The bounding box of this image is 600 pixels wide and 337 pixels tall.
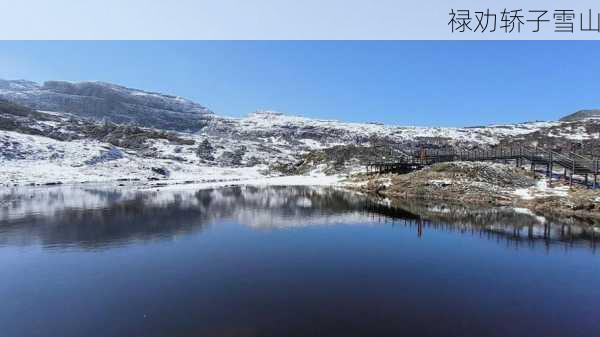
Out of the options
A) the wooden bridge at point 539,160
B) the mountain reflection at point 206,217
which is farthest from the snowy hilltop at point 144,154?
the mountain reflection at point 206,217

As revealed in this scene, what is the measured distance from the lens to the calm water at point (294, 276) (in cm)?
1591

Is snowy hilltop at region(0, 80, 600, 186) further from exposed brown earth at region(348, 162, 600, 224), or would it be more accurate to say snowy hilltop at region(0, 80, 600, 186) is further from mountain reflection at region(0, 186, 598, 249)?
mountain reflection at region(0, 186, 598, 249)

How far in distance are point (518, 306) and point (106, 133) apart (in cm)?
17802

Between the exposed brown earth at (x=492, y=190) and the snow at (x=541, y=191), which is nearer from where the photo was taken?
the exposed brown earth at (x=492, y=190)

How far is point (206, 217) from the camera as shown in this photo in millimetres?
43781

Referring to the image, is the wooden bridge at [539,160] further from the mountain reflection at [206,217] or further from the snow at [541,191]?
the mountain reflection at [206,217]

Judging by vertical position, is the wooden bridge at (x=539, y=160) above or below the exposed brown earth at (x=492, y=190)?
above

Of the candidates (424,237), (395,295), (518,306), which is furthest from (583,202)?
(395,295)

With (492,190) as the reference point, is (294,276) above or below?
below

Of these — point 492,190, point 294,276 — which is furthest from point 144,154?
point 294,276

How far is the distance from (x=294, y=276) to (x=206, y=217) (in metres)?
24.1

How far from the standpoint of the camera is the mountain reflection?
33.2m

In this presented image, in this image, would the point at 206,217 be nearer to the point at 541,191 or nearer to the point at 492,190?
the point at 492,190

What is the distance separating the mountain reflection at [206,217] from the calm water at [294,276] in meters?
0.39
